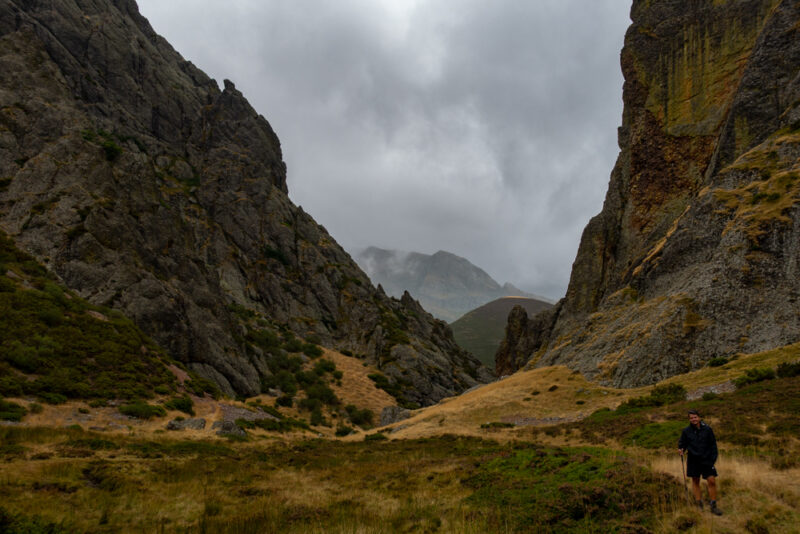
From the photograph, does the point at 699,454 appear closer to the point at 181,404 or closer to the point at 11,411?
the point at 11,411

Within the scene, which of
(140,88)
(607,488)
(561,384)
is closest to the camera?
(607,488)

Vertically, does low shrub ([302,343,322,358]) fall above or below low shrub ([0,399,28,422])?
above

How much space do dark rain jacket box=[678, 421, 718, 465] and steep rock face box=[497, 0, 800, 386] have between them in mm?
23017

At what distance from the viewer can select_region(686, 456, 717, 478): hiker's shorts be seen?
873 cm

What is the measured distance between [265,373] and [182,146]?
237ft

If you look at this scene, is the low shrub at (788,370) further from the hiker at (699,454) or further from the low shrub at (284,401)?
the low shrub at (284,401)

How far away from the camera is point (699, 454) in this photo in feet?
29.4

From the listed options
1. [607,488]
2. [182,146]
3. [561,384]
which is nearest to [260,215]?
[182,146]

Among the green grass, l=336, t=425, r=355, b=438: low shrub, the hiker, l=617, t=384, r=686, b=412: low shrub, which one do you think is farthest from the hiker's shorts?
l=336, t=425, r=355, b=438: low shrub

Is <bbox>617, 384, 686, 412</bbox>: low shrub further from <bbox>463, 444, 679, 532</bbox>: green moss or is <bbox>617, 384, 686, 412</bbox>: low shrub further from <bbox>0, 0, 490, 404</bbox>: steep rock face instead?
<bbox>0, 0, 490, 404</bbox>: steep rock face

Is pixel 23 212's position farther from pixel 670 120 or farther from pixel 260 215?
pixel 670 120

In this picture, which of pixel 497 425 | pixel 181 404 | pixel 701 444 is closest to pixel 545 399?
pixel 497 425

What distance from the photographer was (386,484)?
14.9m

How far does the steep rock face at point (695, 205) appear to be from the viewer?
2808 cm
